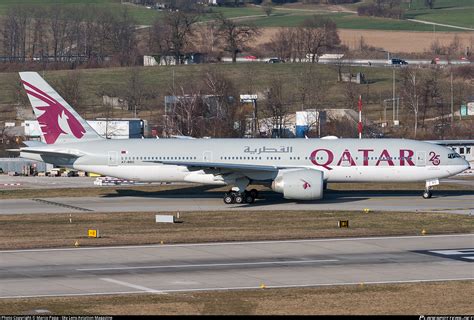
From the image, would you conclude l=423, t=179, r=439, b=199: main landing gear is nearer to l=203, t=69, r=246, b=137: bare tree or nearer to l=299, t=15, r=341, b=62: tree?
l=203, t=69, r=246, b=137: bare tree

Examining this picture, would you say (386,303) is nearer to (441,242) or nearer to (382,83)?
(441,242)

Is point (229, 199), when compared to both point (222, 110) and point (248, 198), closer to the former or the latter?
point (248, 198)

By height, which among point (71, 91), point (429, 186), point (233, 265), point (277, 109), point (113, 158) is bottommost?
point (233, 265)

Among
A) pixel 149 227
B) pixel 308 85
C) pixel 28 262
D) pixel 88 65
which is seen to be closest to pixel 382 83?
pixel 308 85

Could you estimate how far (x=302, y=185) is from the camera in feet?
181

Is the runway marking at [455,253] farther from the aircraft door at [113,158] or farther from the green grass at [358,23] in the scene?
the green grass at [358,23]

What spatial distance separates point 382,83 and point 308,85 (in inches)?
647

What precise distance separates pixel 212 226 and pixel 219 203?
9.81 m

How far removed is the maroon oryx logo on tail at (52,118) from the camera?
195 feet

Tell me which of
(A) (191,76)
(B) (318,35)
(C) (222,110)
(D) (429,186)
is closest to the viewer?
(D) (429,186)

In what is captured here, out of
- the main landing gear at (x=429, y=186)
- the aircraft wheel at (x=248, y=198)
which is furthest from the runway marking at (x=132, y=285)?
the main landing gear at (x=429, y=186)

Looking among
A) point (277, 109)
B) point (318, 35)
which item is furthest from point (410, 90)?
point (318, 35)

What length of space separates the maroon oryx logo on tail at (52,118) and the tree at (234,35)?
337 ft

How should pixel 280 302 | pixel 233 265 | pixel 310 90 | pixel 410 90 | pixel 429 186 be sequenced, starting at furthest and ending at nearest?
pixel 310 90
pixel 410 90
pixel 429 186
pixel 233 265
pixel 280 302
